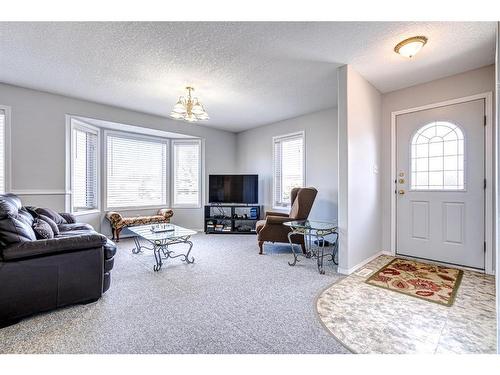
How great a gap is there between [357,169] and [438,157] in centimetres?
116

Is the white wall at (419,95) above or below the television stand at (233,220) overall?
above

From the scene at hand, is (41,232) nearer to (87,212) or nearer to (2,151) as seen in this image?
(2,151)

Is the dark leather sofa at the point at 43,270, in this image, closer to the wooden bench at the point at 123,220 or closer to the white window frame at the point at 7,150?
the white window frame at the point at 7,150

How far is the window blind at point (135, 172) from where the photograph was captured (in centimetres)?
468

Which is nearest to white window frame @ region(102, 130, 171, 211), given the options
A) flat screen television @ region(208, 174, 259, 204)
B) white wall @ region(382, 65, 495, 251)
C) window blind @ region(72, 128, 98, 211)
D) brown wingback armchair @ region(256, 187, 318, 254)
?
window blind @ region(72, 128, 98, 211)

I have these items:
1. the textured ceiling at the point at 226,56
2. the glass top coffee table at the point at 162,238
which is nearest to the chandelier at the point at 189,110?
the textured ceiling at the point at 226,56

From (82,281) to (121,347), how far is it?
84cm

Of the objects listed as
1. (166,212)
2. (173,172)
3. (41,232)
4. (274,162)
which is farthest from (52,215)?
(274,162)

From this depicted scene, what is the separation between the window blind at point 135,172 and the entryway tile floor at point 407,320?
13.7 ft

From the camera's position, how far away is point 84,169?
432 centimetres

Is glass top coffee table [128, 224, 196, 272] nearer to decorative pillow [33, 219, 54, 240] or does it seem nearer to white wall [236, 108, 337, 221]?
decorative pillow [33, 219, 54, 240]

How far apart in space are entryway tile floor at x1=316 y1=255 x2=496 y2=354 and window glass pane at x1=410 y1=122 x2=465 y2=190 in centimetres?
122

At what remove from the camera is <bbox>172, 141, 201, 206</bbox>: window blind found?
5473 millimetres
